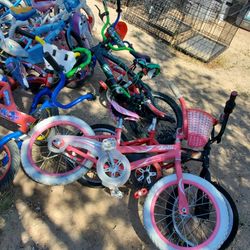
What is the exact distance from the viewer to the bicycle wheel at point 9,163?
2.71m

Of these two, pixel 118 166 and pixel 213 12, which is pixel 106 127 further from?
pixel 213 12

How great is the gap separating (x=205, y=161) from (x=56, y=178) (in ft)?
4.59

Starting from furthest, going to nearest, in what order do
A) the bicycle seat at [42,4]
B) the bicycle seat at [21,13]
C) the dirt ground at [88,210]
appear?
1. the bicycle seat at [42,4]
2. the bicycle seat at [21,13]
3. the dirt ground at [88,210]

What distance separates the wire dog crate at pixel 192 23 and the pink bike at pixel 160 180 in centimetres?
330

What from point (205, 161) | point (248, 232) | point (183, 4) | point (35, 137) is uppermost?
point (183, 4)

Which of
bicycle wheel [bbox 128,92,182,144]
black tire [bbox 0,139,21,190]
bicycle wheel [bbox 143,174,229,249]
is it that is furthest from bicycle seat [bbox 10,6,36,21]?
bicycle wheel [bbox 143,174,229,249]

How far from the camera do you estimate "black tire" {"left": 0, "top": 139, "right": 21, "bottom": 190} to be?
8.90ft

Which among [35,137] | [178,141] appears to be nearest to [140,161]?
[178,141]

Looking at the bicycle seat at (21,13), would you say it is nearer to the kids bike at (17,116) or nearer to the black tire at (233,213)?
the kids bike at (17,116)

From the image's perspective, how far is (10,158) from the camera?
2.76 meters

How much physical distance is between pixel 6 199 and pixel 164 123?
2.10m

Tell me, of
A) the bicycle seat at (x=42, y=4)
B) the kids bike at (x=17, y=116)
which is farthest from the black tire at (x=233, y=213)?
the bicycle seat at (x=42, y=4)

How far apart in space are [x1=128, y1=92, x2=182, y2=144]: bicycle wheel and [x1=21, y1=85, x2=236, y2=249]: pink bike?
13.6 inches

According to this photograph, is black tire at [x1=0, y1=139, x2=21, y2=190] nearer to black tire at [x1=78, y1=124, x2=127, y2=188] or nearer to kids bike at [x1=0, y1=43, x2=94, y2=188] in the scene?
kids bike at [x1=0, y1=43, x2=94, y2=188]
